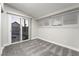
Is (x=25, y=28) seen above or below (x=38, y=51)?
above

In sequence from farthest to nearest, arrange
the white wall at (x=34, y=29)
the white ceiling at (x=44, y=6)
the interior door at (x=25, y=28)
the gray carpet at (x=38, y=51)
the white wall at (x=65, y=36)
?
the white wall at (x=34, y=29)
the interior door at (x=25, y=28)
the white wall at (x=65, y=36)
the white ceiling at (x=44, y=6)
the gray carpet at (x=38, y=51)

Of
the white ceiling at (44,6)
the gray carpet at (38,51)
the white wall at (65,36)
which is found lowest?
the gray carpet at (38,51)

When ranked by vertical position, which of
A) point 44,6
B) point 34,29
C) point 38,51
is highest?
point 44,6

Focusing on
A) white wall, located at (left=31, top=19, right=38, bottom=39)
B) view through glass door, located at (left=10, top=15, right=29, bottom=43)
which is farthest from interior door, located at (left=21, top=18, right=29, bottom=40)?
white wall, located at (left=31, top=19, right=38, bottom=39)

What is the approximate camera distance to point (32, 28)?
5316 millimetres

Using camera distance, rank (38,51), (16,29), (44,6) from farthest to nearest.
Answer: (16,29), (44,6), (38,51)

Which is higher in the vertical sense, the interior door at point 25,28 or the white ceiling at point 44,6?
the white ceiling at point 44,6

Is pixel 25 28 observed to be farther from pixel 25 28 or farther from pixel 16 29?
pixel 16 29

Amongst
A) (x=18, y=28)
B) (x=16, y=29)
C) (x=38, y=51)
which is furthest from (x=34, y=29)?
(x=38, y=51)

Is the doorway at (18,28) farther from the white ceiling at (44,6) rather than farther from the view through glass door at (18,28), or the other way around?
the white ceiling at (44,6)

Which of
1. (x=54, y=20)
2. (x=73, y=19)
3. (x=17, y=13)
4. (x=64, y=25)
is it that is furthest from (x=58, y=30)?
(x=17, y=13)

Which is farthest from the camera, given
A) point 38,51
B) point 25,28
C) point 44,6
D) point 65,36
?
point 25,28

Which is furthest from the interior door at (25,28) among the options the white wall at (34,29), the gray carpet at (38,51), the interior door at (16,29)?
the gray carpet at (38,51)

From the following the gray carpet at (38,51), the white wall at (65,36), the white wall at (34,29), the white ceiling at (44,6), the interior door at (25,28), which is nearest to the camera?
the gray carpet at (38,51)
